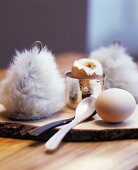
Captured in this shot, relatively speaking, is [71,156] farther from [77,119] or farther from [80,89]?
[80,89]

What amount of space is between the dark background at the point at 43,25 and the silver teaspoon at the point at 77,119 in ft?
5.03

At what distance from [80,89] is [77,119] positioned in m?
0.10

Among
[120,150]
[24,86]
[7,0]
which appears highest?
[7,0]

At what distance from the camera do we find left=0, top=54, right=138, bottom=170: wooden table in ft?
1.94

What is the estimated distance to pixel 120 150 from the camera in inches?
26.0

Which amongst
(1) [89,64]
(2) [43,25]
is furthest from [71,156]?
(2) [43,25]

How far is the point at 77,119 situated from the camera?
0.75 m

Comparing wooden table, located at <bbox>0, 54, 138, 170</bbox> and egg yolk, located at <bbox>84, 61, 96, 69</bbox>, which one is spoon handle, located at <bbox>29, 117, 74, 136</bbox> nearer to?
wooden table, located at <bbox>0, 54, 138, 170</bbox>

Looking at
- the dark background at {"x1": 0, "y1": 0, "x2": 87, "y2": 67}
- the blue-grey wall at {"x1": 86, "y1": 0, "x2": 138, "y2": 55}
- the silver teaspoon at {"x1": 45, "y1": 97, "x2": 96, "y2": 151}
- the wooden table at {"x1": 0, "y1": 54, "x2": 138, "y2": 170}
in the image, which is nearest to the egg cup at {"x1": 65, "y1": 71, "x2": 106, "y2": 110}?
the silver teaspoon at {"x1": 45, "y1": 97, "x2": 96, "y2": 151}

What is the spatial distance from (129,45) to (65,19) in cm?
52

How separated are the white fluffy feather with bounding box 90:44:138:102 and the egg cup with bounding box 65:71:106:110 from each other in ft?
0.40

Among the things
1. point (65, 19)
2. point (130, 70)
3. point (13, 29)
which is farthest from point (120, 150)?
point (65, 19)

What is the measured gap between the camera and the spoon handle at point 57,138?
654mm

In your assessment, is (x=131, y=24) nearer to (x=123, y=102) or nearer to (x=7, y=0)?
(x=7, y=0)
